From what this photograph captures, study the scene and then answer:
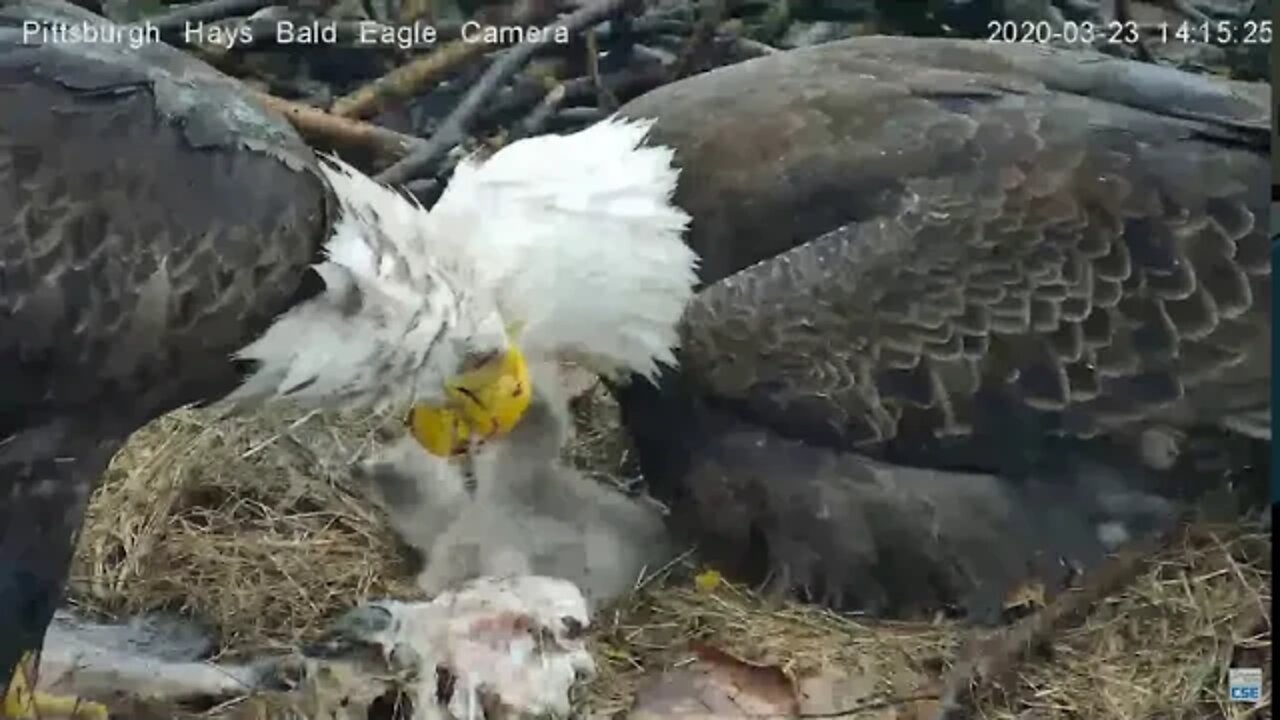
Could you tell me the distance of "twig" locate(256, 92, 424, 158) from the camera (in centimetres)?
119

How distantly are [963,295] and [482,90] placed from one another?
15.0 inches

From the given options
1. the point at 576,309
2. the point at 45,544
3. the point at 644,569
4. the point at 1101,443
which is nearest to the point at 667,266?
the point at 576,309

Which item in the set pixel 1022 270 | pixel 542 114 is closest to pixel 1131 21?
pixel 1022 270

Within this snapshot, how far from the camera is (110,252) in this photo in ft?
3.64

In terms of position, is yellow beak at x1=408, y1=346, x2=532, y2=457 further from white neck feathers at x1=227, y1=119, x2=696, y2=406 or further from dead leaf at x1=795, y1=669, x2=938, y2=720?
dead leaf at x1=795, y1=669, x2=938, y2=720

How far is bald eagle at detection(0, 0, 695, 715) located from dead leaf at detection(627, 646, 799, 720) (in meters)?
0.23

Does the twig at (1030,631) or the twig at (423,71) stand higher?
the twig at (423,71)

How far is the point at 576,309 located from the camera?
48.9 inches

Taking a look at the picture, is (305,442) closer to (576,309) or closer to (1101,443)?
(576,309)

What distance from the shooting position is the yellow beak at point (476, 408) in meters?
1.21

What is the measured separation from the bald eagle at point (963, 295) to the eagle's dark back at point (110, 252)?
29 cm

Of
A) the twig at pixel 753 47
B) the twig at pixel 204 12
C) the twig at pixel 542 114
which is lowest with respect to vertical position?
the twig at pixel 542 114

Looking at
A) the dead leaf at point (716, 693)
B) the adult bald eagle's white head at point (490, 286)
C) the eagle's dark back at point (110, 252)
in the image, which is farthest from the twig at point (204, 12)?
the dead leaf at point (716, 693)

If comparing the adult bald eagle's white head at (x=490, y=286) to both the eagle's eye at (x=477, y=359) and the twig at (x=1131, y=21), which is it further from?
the twig at (x=1131, y=21)
